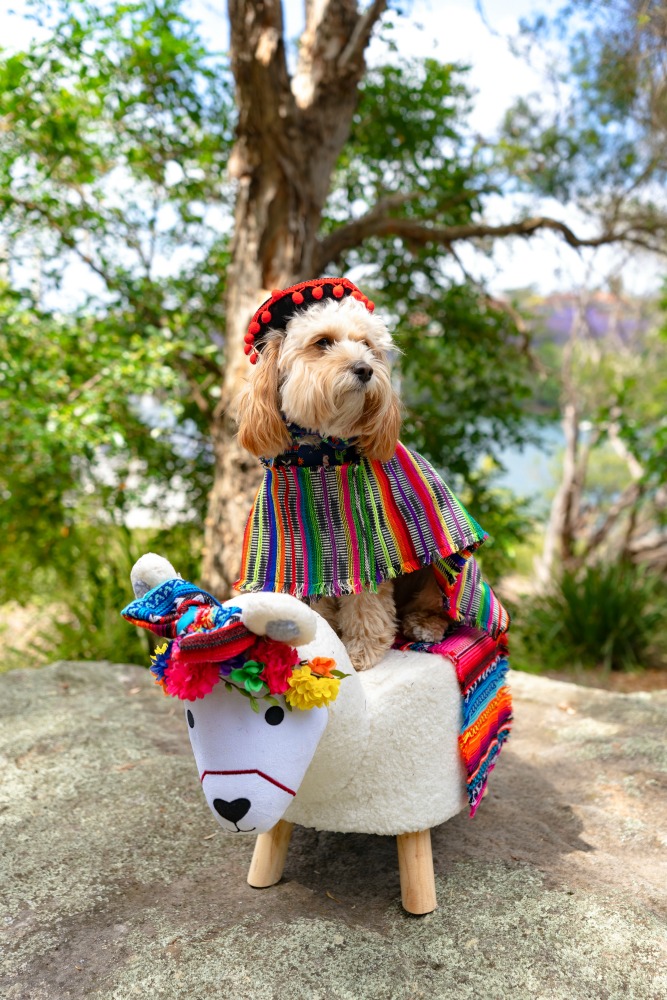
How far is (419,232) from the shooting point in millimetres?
5059

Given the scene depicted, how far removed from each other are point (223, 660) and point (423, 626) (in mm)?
860

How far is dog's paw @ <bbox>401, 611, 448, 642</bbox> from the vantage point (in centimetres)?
247

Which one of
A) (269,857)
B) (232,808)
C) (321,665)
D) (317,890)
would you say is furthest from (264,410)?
(317,890)

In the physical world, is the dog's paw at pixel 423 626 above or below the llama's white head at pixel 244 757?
above

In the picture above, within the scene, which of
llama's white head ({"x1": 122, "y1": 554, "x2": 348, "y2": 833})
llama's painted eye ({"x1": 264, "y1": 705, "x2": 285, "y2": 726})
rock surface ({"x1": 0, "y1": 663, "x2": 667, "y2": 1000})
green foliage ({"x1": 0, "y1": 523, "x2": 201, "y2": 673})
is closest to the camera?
llama's white head ({"x1": 122, "y1": 554, "x2": 348, "y2": 833})

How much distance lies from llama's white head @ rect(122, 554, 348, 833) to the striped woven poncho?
0.34 m

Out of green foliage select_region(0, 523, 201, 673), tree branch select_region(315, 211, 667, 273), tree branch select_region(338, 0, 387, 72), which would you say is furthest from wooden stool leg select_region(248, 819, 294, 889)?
tree branch select_region(338, 0, 387, 72)

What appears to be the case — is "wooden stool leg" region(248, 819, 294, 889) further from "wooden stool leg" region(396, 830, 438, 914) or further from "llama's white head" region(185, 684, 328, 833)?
"llama's white head" region(185, 684, 328, 833)

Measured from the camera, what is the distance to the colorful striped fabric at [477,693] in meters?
2.38

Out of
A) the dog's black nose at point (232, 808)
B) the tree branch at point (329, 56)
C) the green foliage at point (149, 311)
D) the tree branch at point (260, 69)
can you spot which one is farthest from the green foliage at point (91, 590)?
the dog's black nose at point (232, 808)

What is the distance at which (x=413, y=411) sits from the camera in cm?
559

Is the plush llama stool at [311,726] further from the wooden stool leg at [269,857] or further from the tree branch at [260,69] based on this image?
the tree branch at [260,69]

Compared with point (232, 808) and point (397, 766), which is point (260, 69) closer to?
point (397, 766)

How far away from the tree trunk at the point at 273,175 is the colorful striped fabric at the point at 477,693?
2.01 metres
